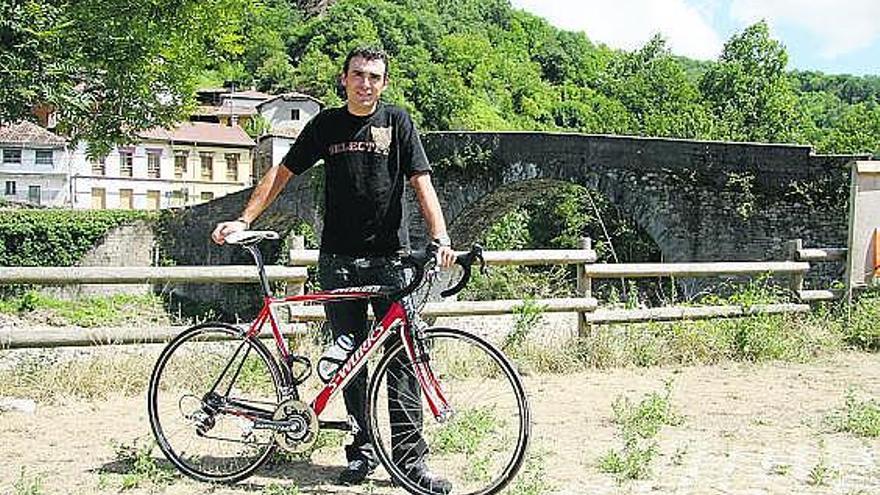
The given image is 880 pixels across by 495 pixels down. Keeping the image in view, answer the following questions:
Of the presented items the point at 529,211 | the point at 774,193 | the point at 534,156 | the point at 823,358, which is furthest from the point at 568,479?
the point at 529,211

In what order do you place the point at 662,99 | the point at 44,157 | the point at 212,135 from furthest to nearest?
1. the point at 212,135
2. the point at 44,157
3. the point at 662,99

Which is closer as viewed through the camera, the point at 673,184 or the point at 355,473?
the point at 355,473

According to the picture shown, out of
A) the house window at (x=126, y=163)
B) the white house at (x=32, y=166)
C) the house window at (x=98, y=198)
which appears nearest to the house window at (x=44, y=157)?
the white house at (x=32, y=166)

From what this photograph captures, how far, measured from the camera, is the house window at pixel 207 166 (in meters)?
59.5

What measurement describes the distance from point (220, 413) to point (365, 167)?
3.94 feet

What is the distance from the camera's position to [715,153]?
51.3 ft

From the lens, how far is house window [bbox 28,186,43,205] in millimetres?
53906

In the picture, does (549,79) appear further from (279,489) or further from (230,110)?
(279,489)

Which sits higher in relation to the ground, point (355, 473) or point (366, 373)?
point (366, 373)

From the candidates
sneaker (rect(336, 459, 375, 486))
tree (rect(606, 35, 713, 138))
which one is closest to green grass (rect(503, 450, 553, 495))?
sneaker (rect(336, 459, 375, 486))

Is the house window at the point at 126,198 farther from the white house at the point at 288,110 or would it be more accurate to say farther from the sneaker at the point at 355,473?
the sneaker at the point at 355,473

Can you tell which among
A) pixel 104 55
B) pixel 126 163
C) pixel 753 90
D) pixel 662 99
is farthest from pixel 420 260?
pixel 126 163

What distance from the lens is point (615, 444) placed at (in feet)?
17.2

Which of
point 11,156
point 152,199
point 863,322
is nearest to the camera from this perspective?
point 863,322
